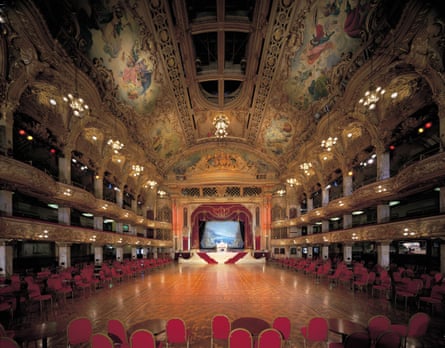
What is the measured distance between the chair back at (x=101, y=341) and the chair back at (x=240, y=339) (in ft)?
4.95

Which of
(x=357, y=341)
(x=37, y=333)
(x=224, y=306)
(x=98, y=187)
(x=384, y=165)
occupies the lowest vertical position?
(x=224, y=306)

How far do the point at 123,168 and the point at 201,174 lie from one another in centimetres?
874

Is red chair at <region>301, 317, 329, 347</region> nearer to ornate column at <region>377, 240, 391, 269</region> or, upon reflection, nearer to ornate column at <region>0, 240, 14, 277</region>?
ornate column at <region>0, 240, 14, 277</region>

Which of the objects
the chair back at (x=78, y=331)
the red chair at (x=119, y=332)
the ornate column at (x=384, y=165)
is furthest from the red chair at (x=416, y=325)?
the ornate column at (x=384, y=165)

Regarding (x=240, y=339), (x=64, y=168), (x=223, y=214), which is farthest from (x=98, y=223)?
(x=240, y=339)

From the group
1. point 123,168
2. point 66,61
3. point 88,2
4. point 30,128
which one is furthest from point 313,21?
point 123,168

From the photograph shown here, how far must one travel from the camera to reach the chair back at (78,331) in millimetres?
3956

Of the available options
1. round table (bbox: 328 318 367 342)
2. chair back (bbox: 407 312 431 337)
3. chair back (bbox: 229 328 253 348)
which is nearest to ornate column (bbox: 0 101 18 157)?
chair back (bbox: 229 328 253 348)

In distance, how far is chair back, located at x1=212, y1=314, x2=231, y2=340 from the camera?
415 cm

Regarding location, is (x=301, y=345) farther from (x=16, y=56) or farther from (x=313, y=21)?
(x=313, y=21)

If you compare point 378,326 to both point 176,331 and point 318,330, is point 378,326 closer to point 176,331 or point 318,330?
point 318,330

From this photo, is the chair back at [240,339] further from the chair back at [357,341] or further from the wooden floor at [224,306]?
the wooden floor at [224,306]

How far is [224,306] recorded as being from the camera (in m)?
7.72

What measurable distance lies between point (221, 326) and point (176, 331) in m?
0.72
